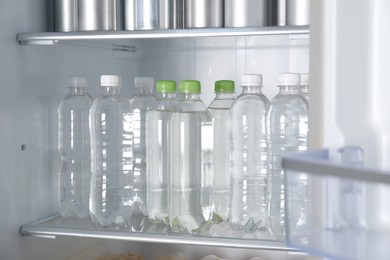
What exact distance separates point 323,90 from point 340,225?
0.75ft

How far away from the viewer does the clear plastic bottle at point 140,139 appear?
1.86 meters

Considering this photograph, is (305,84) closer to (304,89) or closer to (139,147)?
(304,89)

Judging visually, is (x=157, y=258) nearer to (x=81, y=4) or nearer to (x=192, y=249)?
(x=192, y=249)

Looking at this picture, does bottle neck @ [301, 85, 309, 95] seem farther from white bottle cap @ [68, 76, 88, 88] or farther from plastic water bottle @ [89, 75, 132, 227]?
white bottle cap @ [68, 76, 88, 88]

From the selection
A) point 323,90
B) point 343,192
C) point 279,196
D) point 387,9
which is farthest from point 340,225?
point 279,196

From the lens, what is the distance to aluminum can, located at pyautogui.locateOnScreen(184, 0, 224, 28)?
5.41 feet

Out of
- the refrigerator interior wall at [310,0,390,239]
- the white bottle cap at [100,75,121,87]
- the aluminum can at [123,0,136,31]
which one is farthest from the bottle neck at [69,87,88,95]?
the refrigerator interior wall at [310,0,390,239]

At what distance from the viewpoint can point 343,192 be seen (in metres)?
0.97

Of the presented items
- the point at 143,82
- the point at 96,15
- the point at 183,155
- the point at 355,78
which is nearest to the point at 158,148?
the point at 183,155

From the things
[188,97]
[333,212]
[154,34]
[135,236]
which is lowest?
[135,236]

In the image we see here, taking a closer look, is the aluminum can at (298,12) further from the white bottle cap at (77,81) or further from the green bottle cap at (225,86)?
the white bottle cap at (77,81)

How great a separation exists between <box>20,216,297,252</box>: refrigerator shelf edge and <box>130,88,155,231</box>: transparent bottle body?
183 mm

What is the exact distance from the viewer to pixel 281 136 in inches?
69.2

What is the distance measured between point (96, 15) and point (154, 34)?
26cm
